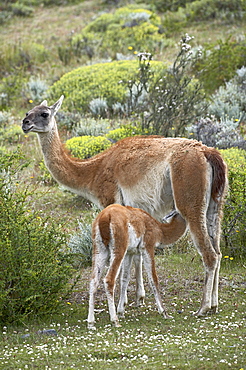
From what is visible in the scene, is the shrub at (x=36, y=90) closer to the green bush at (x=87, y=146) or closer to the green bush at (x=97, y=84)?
the green bush at (x=97, y=84)

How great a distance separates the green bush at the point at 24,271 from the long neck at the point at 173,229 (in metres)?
1.29

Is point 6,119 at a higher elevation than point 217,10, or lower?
lower

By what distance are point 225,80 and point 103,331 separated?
12340mm

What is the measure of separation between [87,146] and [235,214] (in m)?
4.43

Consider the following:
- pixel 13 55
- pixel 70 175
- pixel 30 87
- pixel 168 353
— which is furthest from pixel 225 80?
pixel 168 353

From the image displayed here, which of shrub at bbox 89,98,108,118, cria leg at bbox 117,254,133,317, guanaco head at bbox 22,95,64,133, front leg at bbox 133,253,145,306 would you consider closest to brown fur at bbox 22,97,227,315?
guanaco head at bbox 22,95,64,133

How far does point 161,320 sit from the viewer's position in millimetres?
6293

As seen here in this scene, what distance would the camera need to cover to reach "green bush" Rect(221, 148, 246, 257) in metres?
8.16

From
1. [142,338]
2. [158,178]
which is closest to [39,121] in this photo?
[158,178]

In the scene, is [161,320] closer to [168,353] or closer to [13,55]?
[168,353]

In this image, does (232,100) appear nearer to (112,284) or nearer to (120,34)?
(120,34)

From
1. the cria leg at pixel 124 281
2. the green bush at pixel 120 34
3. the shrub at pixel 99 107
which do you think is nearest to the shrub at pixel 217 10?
the green bush at pixel 120 34

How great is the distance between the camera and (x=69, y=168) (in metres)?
7.85

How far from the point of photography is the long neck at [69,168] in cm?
762
